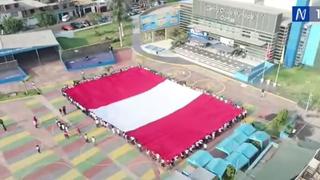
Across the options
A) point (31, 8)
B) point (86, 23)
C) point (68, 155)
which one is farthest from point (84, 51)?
point (68, 155)

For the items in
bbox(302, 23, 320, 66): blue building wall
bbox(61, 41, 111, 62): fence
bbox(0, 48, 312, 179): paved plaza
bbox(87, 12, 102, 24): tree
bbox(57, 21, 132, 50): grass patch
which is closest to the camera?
bbox(0, 48, 312, 179): paved plaza

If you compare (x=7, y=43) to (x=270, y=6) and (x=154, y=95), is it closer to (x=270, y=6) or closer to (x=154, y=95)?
(x=154, y=95)

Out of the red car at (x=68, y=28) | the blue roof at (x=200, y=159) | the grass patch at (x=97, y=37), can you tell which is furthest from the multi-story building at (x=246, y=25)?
the red car at (x=68, y=28)

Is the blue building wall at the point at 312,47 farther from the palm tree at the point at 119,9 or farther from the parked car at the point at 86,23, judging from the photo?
the parked car at the point at 86,23

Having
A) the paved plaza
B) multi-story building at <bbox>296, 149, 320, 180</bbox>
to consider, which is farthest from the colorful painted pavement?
multi-story building at <bbox>296, 149, 320, 180</bbox>

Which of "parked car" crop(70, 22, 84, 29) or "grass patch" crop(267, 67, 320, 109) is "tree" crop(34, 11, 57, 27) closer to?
"parked car" crop(70, 22, 84, 29)

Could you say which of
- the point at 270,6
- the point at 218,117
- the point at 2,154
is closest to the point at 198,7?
the point at 270,6

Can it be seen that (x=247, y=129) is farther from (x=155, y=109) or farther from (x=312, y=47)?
(x=312, y=47)
